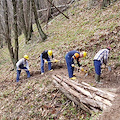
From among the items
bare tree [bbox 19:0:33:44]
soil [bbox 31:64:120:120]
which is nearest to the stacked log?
soil [bbox 31:64:120:120]

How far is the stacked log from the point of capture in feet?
9.74

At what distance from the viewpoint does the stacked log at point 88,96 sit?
2.97 metres

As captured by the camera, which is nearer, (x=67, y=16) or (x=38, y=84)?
(x=38, y=84)

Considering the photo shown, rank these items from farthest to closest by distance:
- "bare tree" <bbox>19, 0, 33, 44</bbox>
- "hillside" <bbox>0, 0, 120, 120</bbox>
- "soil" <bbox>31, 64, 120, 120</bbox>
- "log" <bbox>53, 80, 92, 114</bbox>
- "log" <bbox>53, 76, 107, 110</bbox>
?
"bare tree" <bbox>19, 0, 33, 44</bbox>, "hillside" <bbox>0, 0, 120, 120</bbox>, "log" <bbox>53, 80, 92, 114</bbox>, "log" <bbox>53, 76, 107, 110</bbox>, "soil" <bbox>31, 64, 120, 120</bbox>

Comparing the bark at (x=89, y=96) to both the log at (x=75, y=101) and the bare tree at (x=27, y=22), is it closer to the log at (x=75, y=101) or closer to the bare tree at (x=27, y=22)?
the log at (x=75, y=101)

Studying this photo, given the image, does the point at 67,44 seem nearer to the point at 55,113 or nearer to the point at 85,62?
the point at 85,62

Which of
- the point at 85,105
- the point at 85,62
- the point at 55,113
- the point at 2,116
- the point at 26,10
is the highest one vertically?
the point at 26,10

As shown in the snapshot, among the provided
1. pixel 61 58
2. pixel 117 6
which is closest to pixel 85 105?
pixel 61 58

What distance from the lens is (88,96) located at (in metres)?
3.38

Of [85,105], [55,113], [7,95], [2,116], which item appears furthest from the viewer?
[7,95]

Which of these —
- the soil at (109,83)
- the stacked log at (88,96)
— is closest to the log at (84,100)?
the stacked log at (88,96)

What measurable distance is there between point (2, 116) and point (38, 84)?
7.05ft

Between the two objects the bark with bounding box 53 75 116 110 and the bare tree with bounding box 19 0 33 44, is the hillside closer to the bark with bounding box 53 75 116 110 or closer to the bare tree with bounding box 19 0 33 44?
the bark with bounding box 53 75 116 110

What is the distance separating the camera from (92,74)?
5668 mm
